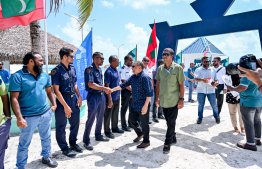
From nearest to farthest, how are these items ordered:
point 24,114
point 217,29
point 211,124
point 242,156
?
point 24,114 < point 242,156 < point 217,29 < point 211,124

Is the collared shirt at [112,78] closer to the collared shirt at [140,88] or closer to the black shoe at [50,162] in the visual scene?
the collared shirt at [140,88]

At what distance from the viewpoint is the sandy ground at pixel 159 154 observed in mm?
3043

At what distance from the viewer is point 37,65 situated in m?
2.67

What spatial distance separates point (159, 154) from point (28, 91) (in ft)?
8.58

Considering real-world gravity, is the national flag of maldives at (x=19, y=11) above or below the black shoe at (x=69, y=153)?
above

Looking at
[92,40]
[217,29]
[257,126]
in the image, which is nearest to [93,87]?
[92,40]

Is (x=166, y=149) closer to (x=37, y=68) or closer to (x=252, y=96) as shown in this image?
(x=252, y=96)

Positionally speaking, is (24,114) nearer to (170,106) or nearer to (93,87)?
(93,87)

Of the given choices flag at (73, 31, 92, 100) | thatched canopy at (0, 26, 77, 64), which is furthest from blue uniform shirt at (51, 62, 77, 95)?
thatched canopy at (0, 26, 77, 64)

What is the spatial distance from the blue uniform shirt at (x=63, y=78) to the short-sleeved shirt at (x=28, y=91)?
1.16 feet

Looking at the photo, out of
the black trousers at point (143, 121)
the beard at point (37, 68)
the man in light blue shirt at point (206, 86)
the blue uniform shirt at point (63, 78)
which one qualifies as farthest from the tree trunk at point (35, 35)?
the man in light blue shirt at point (206, 86)

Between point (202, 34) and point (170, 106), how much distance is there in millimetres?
3067

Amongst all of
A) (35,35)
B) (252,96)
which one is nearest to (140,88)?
(252,96)

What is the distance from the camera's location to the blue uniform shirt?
3.07 meters
